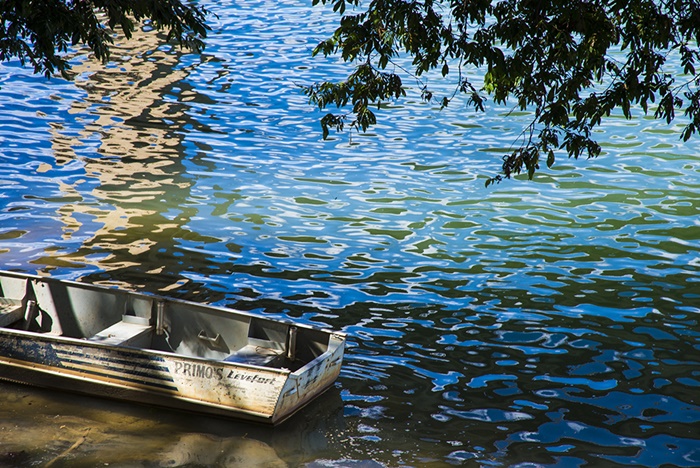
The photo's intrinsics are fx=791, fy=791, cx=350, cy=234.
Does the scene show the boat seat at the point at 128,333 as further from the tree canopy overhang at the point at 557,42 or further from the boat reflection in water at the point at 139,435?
the tree canopy overhang at the point at 557,42

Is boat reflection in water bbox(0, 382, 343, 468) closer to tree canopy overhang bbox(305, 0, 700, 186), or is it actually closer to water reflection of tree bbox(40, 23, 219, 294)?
water reflection of tree bbox(40, 23, 219, 294)

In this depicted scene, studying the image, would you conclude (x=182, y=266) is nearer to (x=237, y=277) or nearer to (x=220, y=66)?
(x=237, y=277)

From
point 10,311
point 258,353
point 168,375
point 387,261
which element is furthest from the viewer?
point 387,261

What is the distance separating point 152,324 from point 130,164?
1080 centimetres

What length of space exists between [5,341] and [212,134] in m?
14.6

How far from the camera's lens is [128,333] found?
11227 mm

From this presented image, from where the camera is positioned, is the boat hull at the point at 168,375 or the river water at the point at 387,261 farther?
the river water at the point at 387,261

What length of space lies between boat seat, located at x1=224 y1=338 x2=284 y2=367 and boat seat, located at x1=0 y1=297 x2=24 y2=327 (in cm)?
355

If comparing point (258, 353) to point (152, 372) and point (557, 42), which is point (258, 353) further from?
point (557, 42)

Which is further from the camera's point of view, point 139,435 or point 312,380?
point 312,380

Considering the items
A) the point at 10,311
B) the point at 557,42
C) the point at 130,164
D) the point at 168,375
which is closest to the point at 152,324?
the point at 168,375

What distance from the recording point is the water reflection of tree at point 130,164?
49.9ft

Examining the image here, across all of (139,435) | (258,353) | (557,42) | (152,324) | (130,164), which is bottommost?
(139,435)

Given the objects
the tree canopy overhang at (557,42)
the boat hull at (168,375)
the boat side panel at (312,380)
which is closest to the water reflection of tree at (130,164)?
the boat hull at (168,375)
